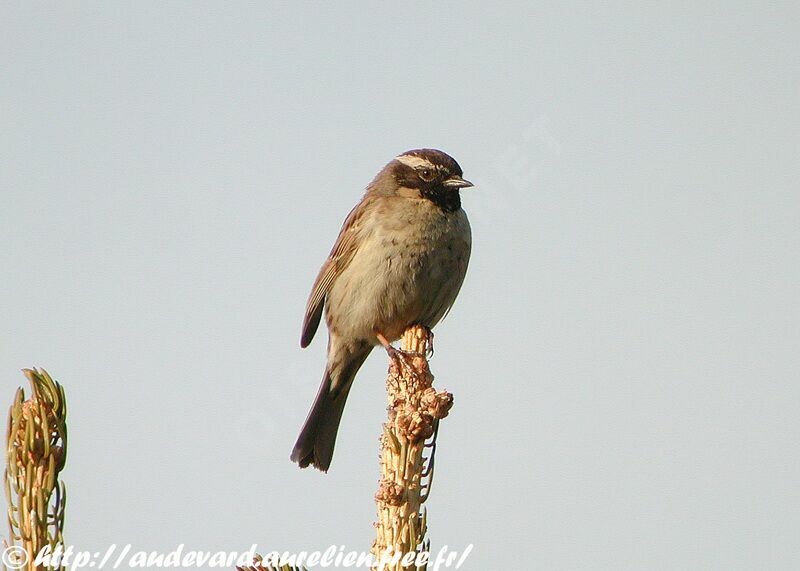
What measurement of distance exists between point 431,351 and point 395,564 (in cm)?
265

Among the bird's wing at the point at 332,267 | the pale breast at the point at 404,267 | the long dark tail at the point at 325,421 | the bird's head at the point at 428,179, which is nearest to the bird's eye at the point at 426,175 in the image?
the bird's head at the point at 428,179

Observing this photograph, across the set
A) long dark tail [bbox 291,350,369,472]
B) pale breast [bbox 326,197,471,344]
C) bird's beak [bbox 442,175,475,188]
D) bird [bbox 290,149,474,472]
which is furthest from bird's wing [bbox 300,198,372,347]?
bird's beak [bbox 442,175,475,188]

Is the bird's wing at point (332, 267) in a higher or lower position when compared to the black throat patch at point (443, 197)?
lower

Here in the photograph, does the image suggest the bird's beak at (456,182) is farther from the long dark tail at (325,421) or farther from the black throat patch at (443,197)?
the long dark tail at (325,421)

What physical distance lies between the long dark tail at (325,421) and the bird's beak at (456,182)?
1.32m

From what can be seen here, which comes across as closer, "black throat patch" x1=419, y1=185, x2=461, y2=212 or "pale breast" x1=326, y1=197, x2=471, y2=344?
"pale breast" x1=326, y1=197, x2=471, y2=344

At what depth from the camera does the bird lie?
588cm

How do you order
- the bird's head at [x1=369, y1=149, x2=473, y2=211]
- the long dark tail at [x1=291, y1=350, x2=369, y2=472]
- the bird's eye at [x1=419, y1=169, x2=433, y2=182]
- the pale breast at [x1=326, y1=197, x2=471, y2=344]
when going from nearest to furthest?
the pale breast at [x1=326, y1=197, x2=471, y2=344] < the long dark tail at [x1=291, y1=350, x2=369, y2=472] < the bird's head at [x1=369, y1=149, x2=473, y2=211] < the bird's eye at [x1=419, y1=169, x2=433, y2=182]

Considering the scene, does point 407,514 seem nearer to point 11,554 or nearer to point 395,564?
point 395,564

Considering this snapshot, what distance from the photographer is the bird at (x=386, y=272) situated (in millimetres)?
5883

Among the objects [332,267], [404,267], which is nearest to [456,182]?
[404,267]

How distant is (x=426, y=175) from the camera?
639cm

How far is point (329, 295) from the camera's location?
6590mm

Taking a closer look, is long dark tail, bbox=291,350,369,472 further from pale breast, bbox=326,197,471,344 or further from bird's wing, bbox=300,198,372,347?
pale breast, bbox=326,197,471,344
